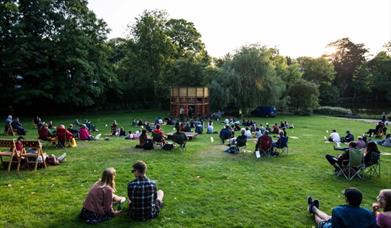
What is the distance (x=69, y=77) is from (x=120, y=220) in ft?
113

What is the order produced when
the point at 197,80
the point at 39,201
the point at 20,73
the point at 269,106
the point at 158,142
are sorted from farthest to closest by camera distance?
the point at 197,80, the point at 269,106, the point at 20,73, the point at 158,142, the point at 39,201

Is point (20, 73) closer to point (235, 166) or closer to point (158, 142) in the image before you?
point (158, 142)

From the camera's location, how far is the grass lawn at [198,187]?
7262mm

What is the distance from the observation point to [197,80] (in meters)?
46.9

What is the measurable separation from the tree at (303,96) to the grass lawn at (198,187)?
30.6 metres

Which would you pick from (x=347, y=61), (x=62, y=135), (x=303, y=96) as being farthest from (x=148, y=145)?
(x=347, y=61)

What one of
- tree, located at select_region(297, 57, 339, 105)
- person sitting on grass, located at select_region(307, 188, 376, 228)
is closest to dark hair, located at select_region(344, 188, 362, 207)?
person sitting on grass, located at select_region(307, 188, 376, 228)

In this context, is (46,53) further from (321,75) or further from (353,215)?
(321,75)

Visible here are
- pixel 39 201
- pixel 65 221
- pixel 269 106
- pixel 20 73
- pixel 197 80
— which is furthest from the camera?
pixel 197 80

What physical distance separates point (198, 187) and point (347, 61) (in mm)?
71154

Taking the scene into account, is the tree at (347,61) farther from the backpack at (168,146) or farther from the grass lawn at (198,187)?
the backpack at (168,146)

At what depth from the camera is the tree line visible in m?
36.4

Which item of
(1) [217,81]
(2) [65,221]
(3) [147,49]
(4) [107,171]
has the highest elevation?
(3) [147,49]

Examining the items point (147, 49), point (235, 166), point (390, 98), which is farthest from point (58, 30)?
point (390, 98)
